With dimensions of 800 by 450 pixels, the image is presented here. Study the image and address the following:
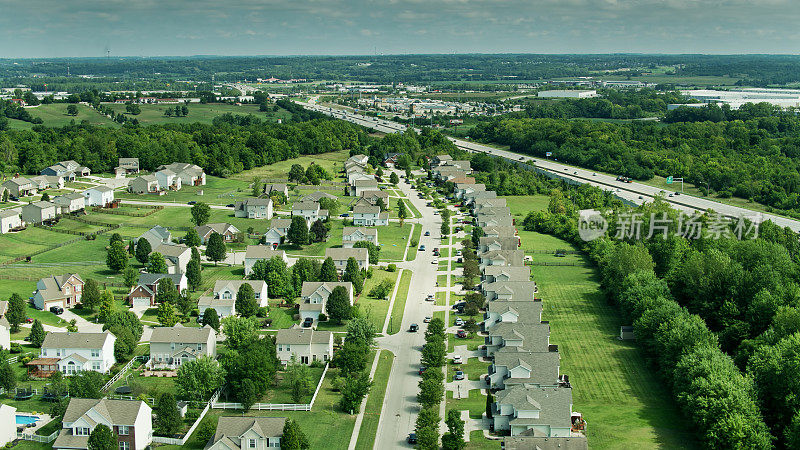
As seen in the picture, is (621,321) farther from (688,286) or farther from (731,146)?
(731,146)

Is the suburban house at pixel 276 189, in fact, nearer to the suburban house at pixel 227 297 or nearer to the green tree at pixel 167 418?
the suburban house at pixel 227 297

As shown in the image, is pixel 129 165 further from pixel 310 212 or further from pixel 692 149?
pixel 692 149

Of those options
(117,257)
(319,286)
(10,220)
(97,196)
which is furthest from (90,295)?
(97,196)

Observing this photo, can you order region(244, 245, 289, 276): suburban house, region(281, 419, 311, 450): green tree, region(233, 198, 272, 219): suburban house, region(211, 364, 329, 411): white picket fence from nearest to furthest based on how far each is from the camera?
region(281, 419, 311, 450): green tree
region(211, 364, 329, 411): white picket fence
region(244, 245, 289, 276): suburban house
region(233, 198, 272, 219): suburban house

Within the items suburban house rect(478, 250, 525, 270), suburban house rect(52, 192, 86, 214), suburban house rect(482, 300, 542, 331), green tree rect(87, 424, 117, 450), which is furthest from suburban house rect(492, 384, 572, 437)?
suburban house rect(52, 192, 86, 214)

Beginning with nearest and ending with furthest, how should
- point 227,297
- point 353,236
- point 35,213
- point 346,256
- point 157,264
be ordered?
1. point 227,297
2. point 157,264
3. point 346,256
4. point 353,236
5. point 35,213

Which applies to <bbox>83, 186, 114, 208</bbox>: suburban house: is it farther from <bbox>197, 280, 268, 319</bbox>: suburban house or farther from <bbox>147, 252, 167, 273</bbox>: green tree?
<bbox>197, 280, 268, 319</bbox>: suburban house
